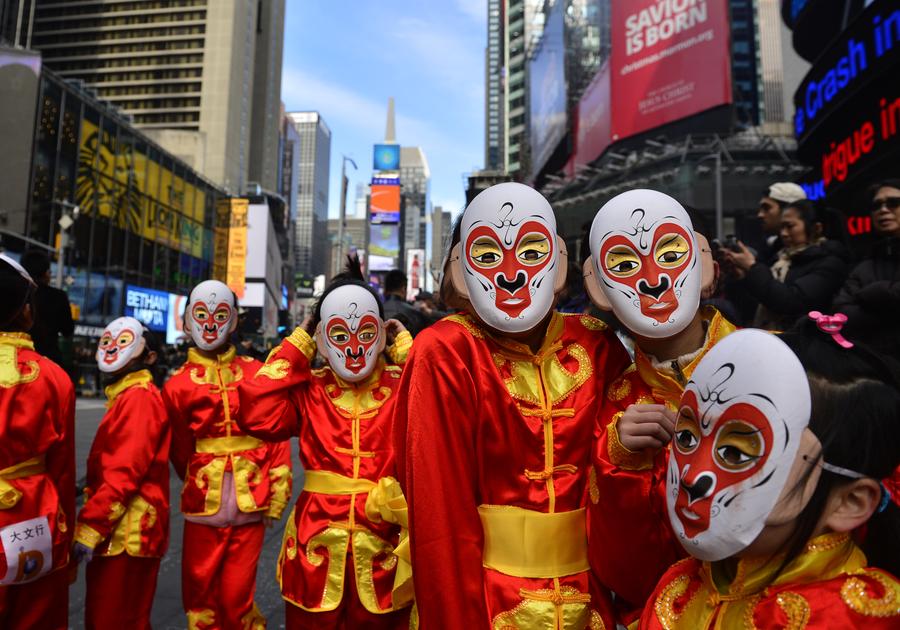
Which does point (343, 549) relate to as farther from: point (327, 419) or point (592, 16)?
point (592, 16)

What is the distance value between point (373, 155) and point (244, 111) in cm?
3121

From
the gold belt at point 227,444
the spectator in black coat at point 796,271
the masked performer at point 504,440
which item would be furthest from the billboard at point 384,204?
the masked performer at point 504,440

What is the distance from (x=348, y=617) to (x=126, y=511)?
149 centimetres

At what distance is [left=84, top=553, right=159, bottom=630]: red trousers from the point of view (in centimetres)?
354

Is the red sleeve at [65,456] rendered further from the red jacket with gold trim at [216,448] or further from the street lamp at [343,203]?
the street lamp at [343,203]

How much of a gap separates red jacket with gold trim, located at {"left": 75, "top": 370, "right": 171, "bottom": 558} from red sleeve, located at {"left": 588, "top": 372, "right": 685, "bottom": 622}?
2.83 m

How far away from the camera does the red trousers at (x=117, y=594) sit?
3.54 metres

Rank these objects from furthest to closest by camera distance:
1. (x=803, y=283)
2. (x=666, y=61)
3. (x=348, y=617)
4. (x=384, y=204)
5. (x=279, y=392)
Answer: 1. (x=384, y=204)
2. (x=666, y=61)
3. (x=803, y=283)
4. (x=279, y=392)
5. (x=348, y=617)

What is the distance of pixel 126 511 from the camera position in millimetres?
3676

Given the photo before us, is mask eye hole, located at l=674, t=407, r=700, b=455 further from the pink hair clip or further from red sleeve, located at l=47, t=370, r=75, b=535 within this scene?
red sleeve, located at l=47, t=370, r=75, b=535

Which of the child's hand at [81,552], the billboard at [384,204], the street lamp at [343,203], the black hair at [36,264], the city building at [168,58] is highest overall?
the city building at [168,58]

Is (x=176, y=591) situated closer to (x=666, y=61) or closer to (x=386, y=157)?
(x=666, y=61)

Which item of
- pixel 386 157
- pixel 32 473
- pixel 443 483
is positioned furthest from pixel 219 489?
pixel 386 157

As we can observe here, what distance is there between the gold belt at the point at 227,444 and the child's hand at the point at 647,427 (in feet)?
9.84
